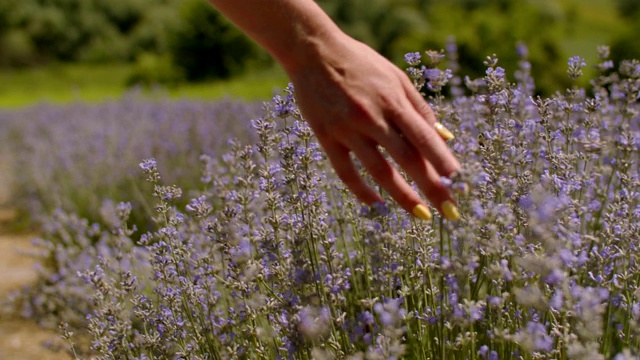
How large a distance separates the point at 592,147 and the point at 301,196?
655 mm

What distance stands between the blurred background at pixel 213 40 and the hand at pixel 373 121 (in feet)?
8.03

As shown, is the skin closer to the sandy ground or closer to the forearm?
the forearm

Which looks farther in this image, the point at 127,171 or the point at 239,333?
the point at 127,171

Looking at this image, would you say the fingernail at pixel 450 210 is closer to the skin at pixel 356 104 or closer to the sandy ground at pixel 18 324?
the skin at pixel 356 104

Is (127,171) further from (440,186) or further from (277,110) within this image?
(440,186)

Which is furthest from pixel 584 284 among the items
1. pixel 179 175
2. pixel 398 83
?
pixel 179 175

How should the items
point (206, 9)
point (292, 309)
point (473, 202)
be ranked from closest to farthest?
point (473, 202) < point (292, 309) < point (206, 9)

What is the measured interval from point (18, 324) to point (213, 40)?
1554 centimetres

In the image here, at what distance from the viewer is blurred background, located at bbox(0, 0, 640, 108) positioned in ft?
29.5

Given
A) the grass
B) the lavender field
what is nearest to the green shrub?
the grass

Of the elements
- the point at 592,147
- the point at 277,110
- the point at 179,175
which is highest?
the point at 179,175

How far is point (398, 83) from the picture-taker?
4.21 ft

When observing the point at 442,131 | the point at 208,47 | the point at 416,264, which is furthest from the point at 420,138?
the point at 208,47

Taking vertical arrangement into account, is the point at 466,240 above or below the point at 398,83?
below
